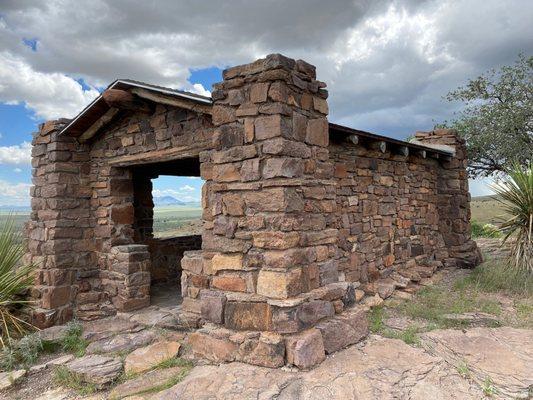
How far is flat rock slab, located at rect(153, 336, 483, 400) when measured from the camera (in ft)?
10.6

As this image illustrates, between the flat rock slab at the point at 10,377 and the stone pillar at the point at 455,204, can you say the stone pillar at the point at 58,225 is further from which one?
the stone pillar at the point at 455,204

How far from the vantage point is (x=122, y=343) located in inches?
194

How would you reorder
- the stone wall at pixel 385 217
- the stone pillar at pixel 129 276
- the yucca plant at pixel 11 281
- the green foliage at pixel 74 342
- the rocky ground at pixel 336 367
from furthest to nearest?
the stone wall at pixel 385 217 → the stone pillar at pixel 129 276 → the yucca plant at pixel 11 281 → the green foliage at pixel 74 342 → the rocky ground at pixel 336 367

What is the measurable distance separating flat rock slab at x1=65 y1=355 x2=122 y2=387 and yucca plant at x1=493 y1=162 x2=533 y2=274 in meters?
6.57

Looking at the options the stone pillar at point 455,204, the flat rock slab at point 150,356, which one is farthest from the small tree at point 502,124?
the flat rock slab at point 150,356

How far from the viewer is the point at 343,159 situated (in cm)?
628

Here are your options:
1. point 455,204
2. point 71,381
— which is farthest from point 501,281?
point 71,381

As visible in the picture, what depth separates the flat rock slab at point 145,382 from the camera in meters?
3.58

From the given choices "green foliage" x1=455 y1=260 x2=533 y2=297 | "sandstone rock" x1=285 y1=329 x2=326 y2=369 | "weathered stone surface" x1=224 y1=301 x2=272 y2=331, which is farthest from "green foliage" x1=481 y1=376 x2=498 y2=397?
"green foliage" x1=455 y1=260 x2=533 y2=297

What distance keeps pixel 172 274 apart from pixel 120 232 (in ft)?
7.97

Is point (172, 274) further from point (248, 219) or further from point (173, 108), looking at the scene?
point (248, 219)

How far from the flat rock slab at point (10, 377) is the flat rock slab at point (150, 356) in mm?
1226

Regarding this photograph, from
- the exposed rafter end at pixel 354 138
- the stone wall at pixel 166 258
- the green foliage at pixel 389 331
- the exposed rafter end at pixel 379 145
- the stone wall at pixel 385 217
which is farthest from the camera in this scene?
the stone wall at pixel 166 258

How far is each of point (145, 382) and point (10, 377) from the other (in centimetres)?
173
